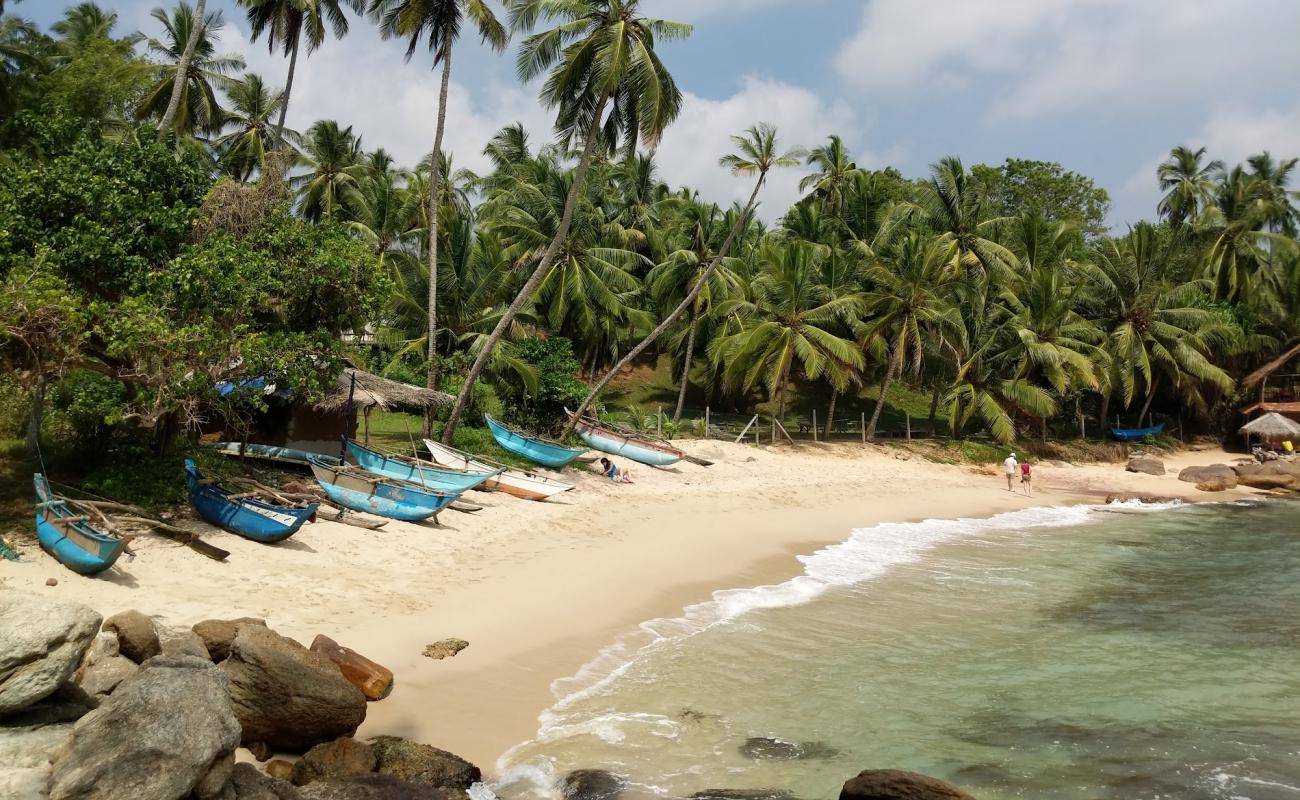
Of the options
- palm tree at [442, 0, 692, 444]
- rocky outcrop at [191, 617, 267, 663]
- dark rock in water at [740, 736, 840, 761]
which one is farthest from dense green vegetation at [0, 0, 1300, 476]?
dark rock in water at [740, 736, 840, 761]

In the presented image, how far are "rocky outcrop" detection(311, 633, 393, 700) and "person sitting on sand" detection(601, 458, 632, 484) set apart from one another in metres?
13.9

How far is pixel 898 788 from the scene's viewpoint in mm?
6047

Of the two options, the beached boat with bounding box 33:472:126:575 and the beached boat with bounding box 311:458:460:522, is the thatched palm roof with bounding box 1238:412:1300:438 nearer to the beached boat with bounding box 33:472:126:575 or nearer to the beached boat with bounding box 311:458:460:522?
the beached boat with bounding box 311:458:460:522

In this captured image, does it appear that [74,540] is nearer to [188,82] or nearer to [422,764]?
[422,764]

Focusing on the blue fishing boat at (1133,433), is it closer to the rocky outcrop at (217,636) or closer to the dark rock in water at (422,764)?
the dark rock in water at (422,764)

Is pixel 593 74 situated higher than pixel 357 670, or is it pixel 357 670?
pixel 593 74

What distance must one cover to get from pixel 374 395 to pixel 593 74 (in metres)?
9.19

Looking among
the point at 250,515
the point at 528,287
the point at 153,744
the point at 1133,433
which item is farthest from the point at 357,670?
the point at 1133,433

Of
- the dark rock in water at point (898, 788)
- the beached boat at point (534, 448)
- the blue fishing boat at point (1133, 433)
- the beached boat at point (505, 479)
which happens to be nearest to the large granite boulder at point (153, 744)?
the dark rock in water at point (898, 788)

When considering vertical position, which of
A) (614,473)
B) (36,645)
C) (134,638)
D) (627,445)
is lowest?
(134,638)

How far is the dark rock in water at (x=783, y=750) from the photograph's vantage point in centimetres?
712

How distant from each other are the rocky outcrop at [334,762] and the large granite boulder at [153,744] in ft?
2.34

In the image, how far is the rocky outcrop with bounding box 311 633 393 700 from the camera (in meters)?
7.40

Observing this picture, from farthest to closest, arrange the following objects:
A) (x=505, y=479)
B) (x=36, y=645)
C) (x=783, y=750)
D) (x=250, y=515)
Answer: (x=505, y=479) < (x=250, y=515) < (x=783, y=750) < (x=36, y=645)
